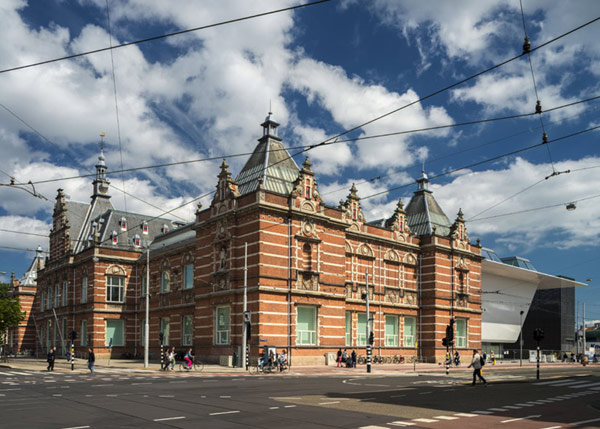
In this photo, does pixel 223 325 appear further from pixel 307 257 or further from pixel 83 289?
pixel 83 289

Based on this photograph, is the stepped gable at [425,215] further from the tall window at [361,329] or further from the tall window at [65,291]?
the tall window at [65,291]

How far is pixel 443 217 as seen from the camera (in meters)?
58.3

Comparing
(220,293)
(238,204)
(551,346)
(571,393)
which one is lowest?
(551,346)

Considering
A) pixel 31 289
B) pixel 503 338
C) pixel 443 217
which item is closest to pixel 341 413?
pixel 443 217

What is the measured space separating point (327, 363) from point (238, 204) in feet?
44.1

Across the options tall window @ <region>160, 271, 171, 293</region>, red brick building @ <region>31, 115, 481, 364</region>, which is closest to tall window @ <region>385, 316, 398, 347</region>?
red brick building @ <region>31, 115, 481, 364</region>

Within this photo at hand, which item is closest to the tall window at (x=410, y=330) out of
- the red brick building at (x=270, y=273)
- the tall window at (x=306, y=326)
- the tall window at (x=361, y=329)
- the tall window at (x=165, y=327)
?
the red brick building at (x=270, y=273)

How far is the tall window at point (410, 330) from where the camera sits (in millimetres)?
52500

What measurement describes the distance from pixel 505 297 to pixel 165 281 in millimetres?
44514

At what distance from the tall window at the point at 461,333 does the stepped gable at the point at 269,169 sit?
2297 cm

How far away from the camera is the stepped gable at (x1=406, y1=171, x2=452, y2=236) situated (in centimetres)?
5566

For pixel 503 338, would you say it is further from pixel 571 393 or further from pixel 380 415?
pixel 380 415

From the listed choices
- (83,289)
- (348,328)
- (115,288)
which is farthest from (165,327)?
(348,328)

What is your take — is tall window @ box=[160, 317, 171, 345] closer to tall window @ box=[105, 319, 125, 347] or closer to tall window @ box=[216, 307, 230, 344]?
tall window @ box=[105, 319, 125, 347]
